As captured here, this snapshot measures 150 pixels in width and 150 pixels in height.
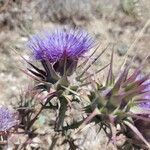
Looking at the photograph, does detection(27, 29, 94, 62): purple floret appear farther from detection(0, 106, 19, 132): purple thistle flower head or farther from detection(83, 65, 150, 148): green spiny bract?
detection(0, 106, 19, 132): purple thistle flower head

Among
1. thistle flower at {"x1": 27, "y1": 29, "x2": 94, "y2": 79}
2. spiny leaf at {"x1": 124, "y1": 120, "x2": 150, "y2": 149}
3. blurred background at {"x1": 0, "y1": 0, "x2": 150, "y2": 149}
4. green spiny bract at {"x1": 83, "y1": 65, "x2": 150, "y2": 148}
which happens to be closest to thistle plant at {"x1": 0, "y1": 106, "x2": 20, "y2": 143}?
thistle flower at {"x1": 27, "y1": 29, "x2": 94, "y2": 79}

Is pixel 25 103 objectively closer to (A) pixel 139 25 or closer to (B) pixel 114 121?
(B) pixel 114 121

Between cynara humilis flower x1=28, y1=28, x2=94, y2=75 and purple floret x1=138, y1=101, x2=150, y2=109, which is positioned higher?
cynara humilis flower x1=28, y1=28, x2=94, y2=75

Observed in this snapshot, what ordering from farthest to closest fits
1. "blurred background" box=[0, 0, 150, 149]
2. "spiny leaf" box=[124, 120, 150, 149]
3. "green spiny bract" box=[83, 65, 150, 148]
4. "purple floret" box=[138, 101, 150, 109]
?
"blurred background" box=[0, 0, 150, 149] → "purple floret" box=[138, 101, 150, 109] → "green spiny bract" box=[83, 65, 150, 148] → "spiny leaf" box=[124, 120, 150, 149]

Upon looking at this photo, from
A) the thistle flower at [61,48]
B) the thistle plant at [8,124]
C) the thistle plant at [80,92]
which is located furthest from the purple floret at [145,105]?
the thistle plant at [8,124]

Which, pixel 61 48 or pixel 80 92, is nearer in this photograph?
pixel 80 92

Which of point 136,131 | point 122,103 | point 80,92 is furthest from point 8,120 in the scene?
point 136,131

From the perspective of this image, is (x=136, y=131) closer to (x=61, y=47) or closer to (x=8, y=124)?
(x=61, y=47)
